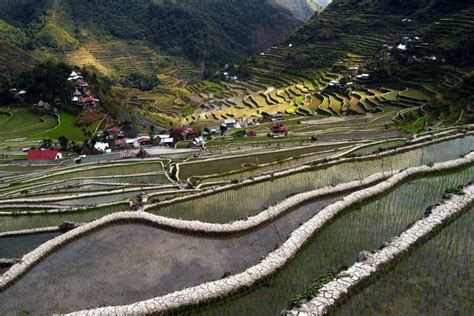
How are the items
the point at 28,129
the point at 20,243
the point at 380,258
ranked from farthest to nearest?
the point at 28,129, the point at 20,243, the point at 380,258

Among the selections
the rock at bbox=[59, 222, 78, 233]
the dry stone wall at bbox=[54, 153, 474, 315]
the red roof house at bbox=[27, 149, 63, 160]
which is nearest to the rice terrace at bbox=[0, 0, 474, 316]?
the dry stone wall at bbox=[54, 153, 474, 315]

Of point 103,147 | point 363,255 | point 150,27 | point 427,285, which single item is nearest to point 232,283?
point 363,255

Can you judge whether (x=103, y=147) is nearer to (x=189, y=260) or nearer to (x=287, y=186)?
(x=287, y=186)

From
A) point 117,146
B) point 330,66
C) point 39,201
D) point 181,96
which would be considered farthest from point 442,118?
point 181,96

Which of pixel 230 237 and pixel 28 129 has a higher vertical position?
pixel 230 237

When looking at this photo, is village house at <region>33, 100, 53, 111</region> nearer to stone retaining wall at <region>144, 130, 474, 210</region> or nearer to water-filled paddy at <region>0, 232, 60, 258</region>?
water-filled paddy at <region>0, 232, 60, 258</region>
